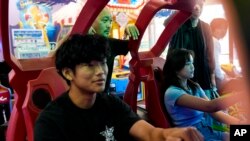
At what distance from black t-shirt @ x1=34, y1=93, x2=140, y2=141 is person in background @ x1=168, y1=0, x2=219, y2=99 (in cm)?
57

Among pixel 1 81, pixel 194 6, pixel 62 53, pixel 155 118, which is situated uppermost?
pixel 194 6

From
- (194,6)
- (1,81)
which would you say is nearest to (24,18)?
(1,81)

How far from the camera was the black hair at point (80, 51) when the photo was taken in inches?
34.1

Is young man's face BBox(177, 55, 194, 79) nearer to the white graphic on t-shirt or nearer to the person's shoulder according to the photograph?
the person's shoulder

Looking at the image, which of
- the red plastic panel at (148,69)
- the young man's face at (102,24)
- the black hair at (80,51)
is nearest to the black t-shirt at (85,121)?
the black hair at (80,51)

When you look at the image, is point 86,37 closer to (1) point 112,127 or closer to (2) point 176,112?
(1) point 112,127

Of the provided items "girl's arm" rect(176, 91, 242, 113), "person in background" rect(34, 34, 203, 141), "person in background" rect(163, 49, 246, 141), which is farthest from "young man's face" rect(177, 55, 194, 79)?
"person in background" rect(34, 34, 203, 141)

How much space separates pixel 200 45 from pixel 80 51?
2.36 feet

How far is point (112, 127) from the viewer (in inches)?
36.6

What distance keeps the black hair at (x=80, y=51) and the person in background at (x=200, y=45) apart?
1.97 ft

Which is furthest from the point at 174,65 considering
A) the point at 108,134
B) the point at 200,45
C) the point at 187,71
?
the point at 108,134

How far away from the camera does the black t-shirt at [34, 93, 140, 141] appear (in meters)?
0.83

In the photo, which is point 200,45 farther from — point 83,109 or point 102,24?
point 83,109

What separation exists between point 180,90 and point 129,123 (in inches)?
17.9
